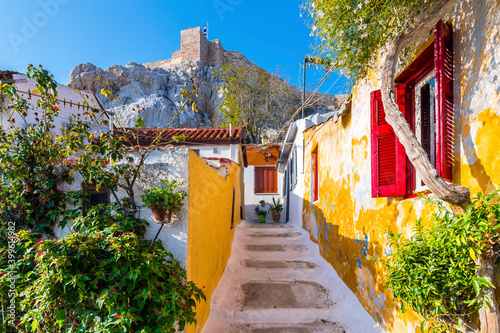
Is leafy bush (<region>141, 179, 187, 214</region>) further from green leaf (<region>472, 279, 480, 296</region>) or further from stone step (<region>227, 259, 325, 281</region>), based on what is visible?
A: stone step (<region>227, 259, 325, 281</region>)

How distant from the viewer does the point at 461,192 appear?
1.84 meters

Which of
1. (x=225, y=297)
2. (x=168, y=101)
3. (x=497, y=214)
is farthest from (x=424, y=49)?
(x=168, y=101)

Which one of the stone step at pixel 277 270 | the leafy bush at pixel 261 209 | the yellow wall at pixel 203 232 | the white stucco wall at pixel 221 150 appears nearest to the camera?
the yellow wall at pixel 203 232

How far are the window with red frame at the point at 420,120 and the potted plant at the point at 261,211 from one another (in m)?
11.0

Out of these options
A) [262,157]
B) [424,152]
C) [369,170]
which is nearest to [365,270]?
[369,170]

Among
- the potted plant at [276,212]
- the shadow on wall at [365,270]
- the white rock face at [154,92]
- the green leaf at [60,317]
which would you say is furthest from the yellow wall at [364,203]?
the white rock face at [154,92]

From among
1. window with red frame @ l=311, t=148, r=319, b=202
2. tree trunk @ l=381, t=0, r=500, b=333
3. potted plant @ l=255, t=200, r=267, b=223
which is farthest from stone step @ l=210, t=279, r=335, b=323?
potted plant @ l=255, t=200, r=267, b=223

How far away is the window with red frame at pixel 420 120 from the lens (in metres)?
2.25

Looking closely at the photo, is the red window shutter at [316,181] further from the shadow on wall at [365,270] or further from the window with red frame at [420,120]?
the window with red frame at [420,120]

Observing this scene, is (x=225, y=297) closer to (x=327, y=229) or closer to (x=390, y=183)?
(x=327, y=229)

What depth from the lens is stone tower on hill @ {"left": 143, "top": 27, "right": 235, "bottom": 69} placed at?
3140cm

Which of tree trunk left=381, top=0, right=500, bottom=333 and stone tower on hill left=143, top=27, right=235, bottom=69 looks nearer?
tree trunk left=381, top=0, right=500, bottom=333

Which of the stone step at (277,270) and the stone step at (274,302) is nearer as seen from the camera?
the stone step at (274,302)

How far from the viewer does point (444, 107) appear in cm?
222
